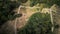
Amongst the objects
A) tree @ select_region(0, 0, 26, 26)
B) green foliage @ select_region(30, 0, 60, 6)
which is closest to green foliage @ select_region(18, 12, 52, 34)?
tree @ select_region(0, 0, 26, 26)

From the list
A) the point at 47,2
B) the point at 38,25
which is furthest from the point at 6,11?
the point at 47,2

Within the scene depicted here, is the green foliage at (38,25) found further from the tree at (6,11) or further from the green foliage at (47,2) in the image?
the green foliage at (47,2)

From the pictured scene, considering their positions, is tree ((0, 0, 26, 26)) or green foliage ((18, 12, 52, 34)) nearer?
green foliage ((18, 12, 52, 34))

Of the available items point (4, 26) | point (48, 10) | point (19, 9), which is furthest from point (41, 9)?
point (4, 26)

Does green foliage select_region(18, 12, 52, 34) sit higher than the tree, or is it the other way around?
the tree

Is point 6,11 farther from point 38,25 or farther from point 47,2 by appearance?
point 47,2

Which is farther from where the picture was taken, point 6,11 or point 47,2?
point 47,2

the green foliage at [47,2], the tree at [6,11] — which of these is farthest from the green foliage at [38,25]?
the green foliage at [47,2]

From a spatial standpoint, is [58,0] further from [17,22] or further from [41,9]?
[17,22]

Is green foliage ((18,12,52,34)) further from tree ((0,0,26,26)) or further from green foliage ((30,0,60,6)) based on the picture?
green foliage ((30,0,60,6))
